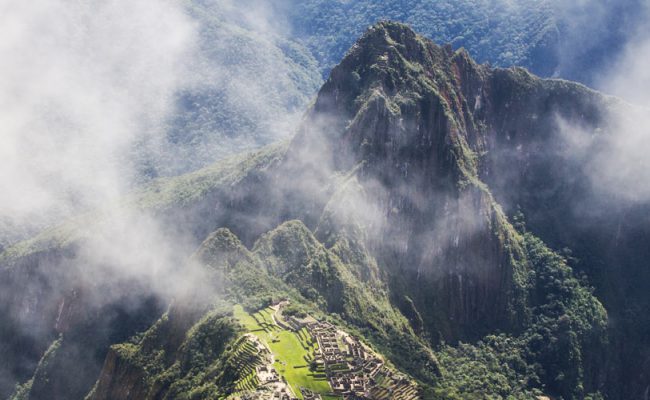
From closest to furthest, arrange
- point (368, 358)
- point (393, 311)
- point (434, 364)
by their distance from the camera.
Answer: point (368, 358), point (434, 364), point (393, 311)

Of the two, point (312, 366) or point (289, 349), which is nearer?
point (312, 366)

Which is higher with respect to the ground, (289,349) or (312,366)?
(289,349)

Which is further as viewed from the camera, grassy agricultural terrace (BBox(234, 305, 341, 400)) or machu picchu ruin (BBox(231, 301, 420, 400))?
grassy agricultural terrace (BBox(234, 305, 341, 400))

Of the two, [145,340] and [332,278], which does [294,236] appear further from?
Result: [145,340]

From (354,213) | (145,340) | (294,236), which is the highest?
(354,213)

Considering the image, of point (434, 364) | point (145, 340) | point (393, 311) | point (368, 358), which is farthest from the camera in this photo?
point (393, 311)

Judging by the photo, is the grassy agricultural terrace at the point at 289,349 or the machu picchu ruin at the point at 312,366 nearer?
the machu picchu ruin at the point at 312,366

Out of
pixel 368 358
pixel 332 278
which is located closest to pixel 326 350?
pixel 368 358

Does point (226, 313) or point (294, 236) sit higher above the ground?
point (294, 236)
